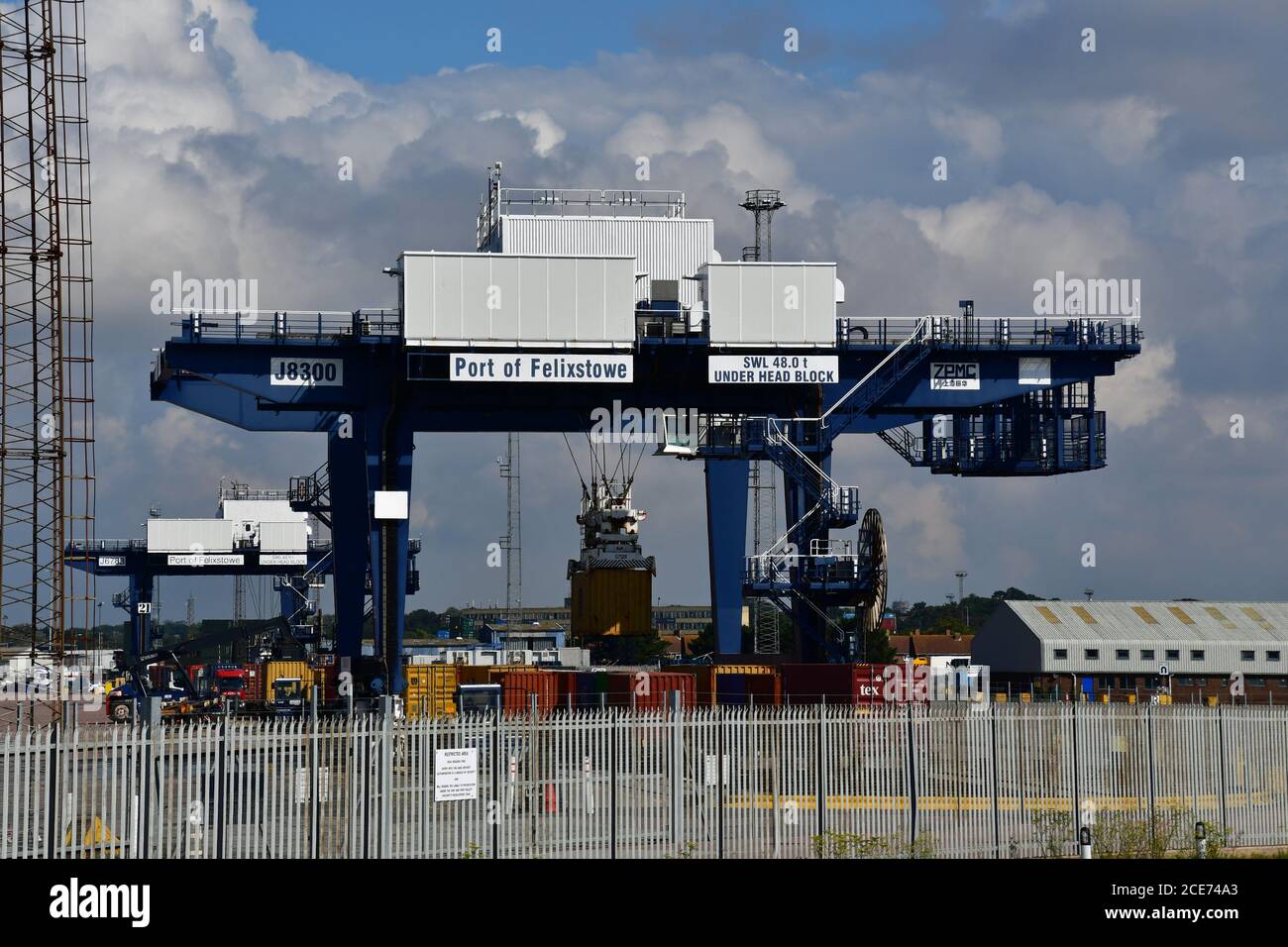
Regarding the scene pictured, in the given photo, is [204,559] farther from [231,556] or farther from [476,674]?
[476,674]

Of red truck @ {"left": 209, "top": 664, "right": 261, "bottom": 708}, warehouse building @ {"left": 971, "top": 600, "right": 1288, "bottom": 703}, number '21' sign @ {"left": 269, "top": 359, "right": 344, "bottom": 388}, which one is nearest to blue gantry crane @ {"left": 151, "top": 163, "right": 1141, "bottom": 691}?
number '21' sign @ {"left": 269, "top": 359, "right": 344, "bottom": 388}

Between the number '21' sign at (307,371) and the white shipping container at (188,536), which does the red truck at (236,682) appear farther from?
the number '21' sign at (307,371)

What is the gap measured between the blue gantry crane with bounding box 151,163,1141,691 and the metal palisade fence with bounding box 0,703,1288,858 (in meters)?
25.6

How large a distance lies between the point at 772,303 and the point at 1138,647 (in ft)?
92.3

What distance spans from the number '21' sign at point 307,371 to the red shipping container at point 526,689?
11.2 m

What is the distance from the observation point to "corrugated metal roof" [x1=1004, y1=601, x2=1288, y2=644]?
73.3 m

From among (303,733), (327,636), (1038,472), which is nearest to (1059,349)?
(1038,472)

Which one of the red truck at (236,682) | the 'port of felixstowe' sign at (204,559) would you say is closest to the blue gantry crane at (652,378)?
the red truck at (236,682)

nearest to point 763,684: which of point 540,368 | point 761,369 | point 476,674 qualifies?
point 761,369

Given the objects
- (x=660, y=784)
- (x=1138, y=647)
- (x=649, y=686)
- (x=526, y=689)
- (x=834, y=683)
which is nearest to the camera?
(x=660, y=784)

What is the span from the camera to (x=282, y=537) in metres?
124

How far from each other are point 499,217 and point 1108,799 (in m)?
35.4

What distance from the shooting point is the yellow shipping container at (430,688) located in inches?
2277

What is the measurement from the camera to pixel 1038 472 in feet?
194
